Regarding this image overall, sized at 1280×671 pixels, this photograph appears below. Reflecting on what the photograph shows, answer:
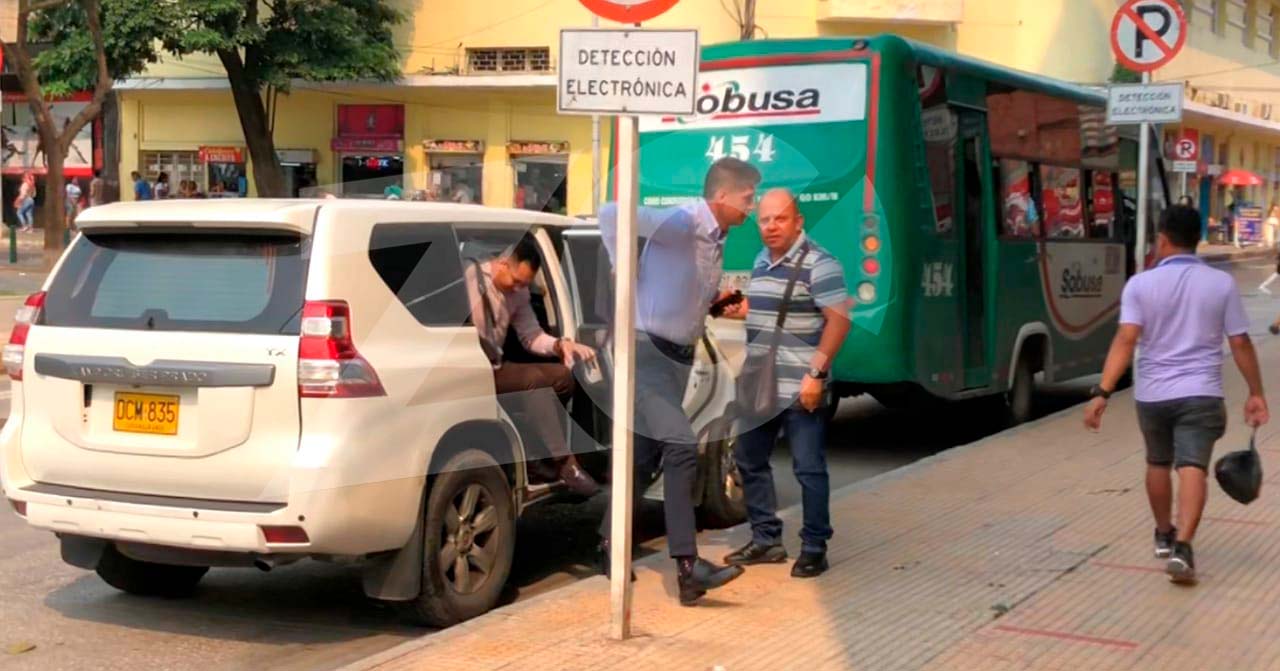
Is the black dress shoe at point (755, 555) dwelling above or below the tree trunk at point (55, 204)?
below

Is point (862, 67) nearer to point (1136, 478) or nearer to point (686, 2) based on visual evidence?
point (1136, 478)

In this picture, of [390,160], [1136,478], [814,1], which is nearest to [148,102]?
[390,160]

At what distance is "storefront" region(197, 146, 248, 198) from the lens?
38.3 meters

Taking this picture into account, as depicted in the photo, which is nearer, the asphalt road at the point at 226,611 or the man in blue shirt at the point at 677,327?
the asphalt road at the point at 226,611

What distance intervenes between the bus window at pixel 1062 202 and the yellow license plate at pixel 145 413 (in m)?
8.65

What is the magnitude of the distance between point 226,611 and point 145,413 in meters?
1.31

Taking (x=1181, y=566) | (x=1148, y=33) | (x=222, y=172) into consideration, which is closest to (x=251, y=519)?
(x=1181, y=566)

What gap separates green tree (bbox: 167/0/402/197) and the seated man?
→ 26305 mm

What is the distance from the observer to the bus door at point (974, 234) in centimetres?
1103

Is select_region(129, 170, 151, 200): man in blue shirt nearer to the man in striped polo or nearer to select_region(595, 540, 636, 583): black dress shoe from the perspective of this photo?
select_region(595, 540, 636, 583): black dress shoe

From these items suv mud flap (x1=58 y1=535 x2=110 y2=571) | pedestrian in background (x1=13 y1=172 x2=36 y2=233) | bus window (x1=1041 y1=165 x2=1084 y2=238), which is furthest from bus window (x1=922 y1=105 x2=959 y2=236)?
pedestrian in background (x1=13 y1=172 x2=36 y2=233)

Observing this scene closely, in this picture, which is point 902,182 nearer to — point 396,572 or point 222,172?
point 396,572

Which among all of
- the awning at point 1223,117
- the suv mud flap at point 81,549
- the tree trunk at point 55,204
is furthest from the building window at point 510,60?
the suv mud flap at point 81,549

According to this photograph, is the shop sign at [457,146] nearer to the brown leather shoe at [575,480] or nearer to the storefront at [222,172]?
the storefront at [222,172]
